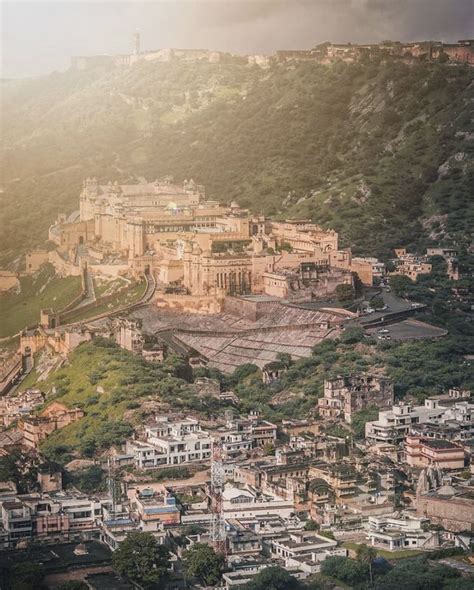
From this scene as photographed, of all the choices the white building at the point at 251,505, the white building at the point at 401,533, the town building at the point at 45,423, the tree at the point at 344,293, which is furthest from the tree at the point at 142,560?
the tree at the point at 344,293

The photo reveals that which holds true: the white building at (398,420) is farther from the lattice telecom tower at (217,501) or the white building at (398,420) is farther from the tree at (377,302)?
the tree at (377,302)

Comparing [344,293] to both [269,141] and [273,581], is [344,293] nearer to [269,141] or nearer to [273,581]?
[273,581]

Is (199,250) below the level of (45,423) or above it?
above

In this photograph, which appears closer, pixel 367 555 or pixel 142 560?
pixel 142 560

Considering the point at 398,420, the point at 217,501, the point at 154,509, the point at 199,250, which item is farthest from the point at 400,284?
Answer: the point at 154,509

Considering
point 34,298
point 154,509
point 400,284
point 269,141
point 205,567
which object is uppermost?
point 269,141

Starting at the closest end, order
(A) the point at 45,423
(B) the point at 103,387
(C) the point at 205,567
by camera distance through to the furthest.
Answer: (C) the point at 205,567, (A) the point at 45,423, (B) the point at 103,387

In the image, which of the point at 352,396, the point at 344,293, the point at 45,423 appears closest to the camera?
the point at 352,396
